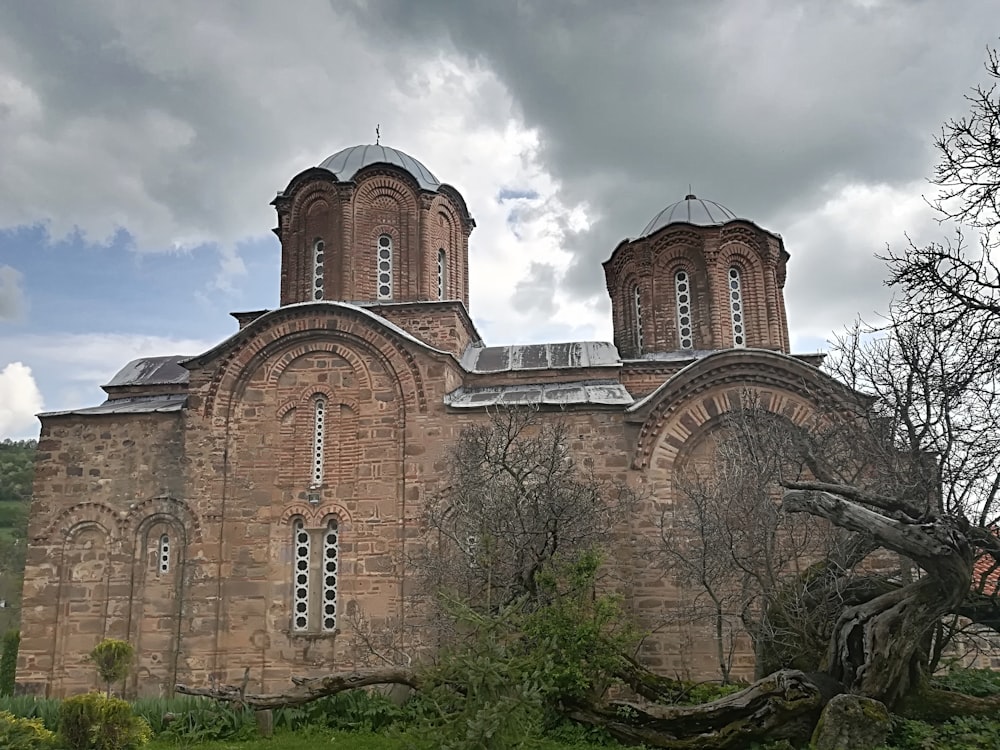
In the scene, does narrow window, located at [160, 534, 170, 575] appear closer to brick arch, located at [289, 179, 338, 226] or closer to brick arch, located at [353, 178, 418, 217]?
brick arch, located at [289, 179, 338, 226]

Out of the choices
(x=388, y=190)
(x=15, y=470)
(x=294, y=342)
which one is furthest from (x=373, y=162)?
(x=15, y=470)

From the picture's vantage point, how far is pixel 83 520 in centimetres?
1162

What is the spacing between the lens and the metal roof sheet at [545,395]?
440 inches

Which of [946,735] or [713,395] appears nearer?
[946,735]

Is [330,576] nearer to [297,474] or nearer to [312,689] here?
[297,474]

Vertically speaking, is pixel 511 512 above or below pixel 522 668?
above

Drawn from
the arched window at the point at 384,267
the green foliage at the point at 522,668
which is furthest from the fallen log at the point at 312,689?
the arched window at the point at 384,267

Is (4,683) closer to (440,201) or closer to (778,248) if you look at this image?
(440,201)

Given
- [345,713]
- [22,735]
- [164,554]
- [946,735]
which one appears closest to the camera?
[22,735]

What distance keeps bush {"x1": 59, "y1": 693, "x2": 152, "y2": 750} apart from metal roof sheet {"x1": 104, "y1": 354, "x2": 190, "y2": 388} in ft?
24.3

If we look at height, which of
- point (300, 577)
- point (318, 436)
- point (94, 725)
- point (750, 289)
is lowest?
point (94, 725)

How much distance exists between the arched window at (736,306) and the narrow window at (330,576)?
22.1ft

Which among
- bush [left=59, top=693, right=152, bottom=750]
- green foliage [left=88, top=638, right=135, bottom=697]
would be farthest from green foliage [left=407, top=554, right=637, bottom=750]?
green foliage [left=88, top=638, right=135, bottom=697]

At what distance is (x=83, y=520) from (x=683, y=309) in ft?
30.8
